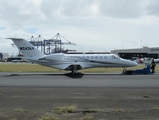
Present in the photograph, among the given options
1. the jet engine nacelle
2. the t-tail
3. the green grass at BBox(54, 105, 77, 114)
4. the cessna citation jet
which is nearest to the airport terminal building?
the cessna citation jet

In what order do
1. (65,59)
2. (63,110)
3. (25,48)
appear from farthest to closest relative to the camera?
(65,59)
(25,48)
(63,110)

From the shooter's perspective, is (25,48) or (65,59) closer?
(25,48)

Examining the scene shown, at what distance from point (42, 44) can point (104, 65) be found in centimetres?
11782

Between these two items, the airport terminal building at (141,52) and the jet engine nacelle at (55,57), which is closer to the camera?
the jet engine nacelle at (55,57)

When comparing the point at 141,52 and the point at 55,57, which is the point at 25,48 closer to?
the point at 55,57

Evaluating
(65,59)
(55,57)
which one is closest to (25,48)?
(55,57)

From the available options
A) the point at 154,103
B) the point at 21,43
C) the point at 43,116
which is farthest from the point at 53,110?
the point at 21,43

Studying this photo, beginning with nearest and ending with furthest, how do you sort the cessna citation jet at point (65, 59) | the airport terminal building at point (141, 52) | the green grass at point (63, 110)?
1. the green grass at point (63, 110)
2. the cessna citation jet at point (65, 59)
3. the airport terminal building at point (141, 52)

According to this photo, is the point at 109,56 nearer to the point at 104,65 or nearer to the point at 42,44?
the point at 104,65

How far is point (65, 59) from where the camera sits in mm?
30891

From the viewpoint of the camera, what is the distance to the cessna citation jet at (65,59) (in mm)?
30031

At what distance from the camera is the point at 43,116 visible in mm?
7996

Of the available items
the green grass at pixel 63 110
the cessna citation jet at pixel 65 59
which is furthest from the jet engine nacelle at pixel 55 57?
the green grass at pixel 63 110

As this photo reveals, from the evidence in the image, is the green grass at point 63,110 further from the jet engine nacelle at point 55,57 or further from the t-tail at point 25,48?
the t-tail at point 25,48
